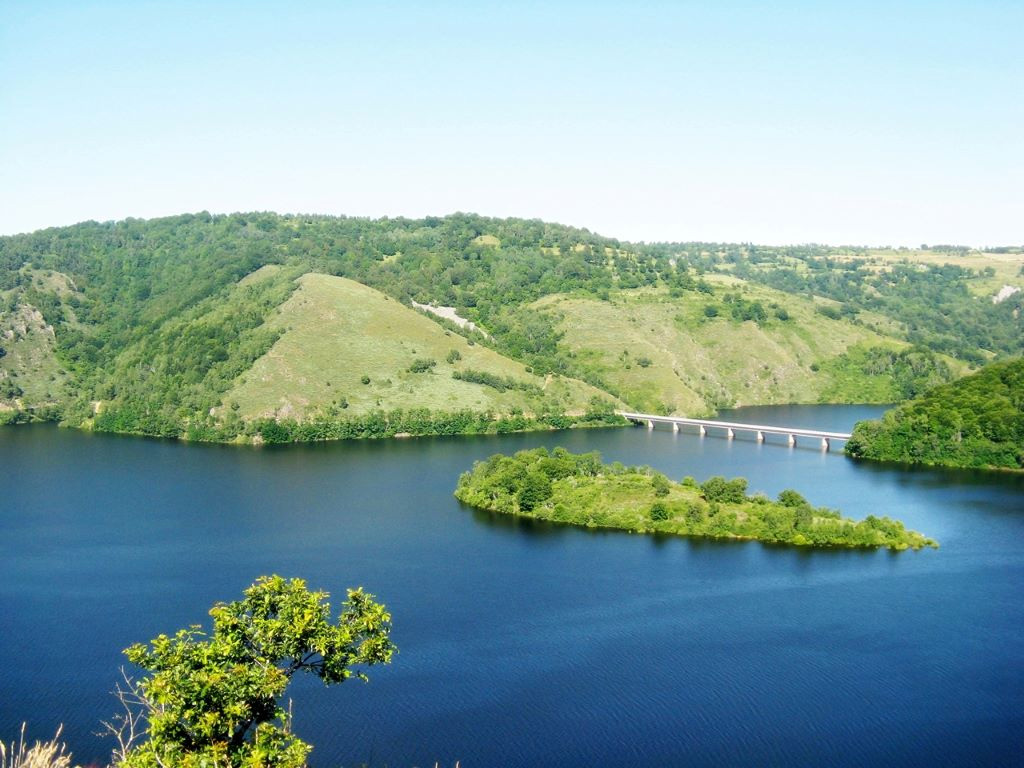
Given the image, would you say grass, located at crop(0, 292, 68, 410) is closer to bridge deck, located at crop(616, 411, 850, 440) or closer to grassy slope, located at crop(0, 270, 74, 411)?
grassy slope, located at crop(0, 270, 74, 411)

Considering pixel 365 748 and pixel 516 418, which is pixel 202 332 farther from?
pixel 365 748

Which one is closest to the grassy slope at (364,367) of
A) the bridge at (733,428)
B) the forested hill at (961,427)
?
the bridge at (733,428)

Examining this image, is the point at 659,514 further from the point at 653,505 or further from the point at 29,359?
the point at 29,359

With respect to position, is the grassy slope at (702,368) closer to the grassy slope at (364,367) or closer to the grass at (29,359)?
the grassy slope at (364,367)

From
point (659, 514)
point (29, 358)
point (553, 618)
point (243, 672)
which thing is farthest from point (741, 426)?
point (29, 358)

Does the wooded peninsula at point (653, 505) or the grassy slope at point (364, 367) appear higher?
the grassy slope at point (364, 367)

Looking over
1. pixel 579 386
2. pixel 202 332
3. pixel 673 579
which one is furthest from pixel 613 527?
pixel 202 332
